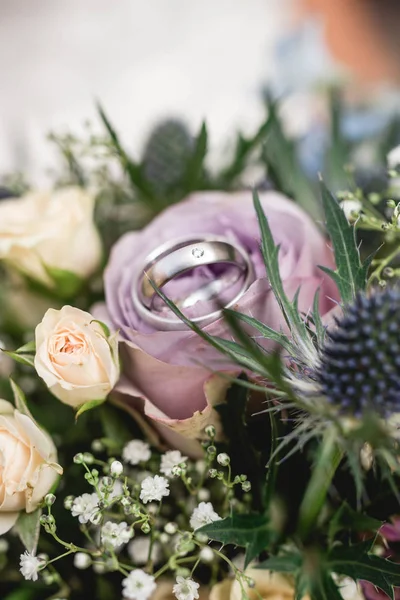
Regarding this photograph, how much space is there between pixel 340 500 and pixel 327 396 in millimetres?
120

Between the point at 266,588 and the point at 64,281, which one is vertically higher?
the point at 64,281

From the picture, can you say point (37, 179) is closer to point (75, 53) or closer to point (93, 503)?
point (75, 53)

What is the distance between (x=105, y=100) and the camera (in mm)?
1227

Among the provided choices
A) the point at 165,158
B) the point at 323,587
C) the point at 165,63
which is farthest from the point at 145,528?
the point at 165,63

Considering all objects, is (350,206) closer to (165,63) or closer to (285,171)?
(285,171)

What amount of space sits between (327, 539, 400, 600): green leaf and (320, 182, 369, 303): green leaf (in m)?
0.18

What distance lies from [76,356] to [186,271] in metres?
0.12

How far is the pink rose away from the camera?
483mm

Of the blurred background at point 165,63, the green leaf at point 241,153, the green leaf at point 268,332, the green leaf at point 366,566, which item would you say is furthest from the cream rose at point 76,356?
the blurred background at point 165,63

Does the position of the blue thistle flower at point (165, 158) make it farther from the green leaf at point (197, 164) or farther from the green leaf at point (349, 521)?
the green leaf at point (349, 521)

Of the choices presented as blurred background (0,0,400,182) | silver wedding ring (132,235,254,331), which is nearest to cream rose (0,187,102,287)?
silver wedding ring (132,235,254,331)

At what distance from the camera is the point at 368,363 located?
0.40 m

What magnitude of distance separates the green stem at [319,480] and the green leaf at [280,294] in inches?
3.3

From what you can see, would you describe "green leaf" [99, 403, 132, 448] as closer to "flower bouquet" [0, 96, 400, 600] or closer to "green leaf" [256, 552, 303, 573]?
"flower bouquet" [0, 96, 400, 600]
